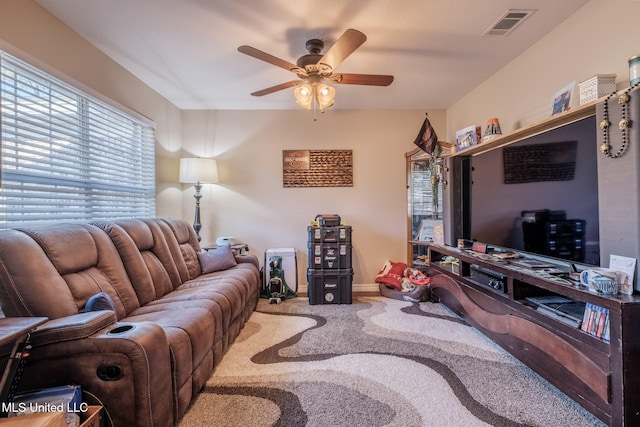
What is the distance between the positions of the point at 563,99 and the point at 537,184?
0.59 metres

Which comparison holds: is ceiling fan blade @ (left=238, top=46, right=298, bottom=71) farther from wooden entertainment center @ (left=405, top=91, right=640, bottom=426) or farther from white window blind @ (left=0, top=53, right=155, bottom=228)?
wooden entertainment center @ (left=405, top=91, right=640, bottom=426)

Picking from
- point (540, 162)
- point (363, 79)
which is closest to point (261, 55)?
point (363, 79)

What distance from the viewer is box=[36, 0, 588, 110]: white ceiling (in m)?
1.99

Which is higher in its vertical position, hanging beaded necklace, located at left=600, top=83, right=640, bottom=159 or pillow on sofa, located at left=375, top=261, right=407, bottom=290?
hanging beaded necklace, located at left=600, top=83, right=640, bottom=159

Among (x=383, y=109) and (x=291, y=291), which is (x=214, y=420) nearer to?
(x=291, y=291)

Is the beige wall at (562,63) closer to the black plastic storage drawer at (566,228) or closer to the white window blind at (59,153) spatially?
the black plastic storage drawer at (566,228)

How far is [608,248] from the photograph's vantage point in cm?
158

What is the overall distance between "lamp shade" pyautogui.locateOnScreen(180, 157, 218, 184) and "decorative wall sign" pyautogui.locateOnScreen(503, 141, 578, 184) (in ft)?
10.3

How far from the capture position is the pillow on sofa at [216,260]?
302 cm

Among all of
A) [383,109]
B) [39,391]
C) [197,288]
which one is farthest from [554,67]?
[39,391]

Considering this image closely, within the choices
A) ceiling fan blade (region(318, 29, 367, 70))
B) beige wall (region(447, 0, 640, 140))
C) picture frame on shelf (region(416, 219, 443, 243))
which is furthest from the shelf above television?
ceiling fan blade (region(318, 29, 367, 70))

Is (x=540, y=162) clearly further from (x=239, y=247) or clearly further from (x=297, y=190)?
(x=239, y=247)

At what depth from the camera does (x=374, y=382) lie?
71.9 inches

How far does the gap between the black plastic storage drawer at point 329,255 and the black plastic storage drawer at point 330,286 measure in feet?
0.23
